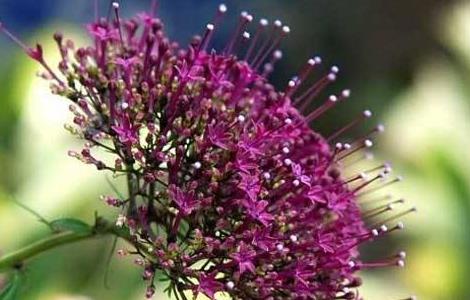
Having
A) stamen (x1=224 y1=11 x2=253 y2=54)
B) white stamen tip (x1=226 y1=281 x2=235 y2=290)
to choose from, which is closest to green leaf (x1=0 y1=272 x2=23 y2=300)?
white stamen tip (x1=226 y1=281 x2=235 y2=290)

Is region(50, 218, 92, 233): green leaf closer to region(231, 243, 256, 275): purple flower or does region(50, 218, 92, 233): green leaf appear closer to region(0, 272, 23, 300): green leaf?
region(0, 272, 23, 300): green leaf

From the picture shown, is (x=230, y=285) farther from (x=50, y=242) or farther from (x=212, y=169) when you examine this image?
(x=50, y=242)

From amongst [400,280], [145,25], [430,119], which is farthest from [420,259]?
[145,25]

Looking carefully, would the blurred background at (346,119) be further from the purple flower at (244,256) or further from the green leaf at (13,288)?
the purple flower at (244,256)

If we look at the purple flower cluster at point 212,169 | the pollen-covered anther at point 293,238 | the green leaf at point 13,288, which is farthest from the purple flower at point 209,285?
the green leaf at point 13,288

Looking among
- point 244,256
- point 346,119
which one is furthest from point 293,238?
point 346,119

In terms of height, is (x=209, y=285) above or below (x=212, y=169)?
below

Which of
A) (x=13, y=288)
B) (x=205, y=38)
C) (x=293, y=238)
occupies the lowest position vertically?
(x=13, y=288)
